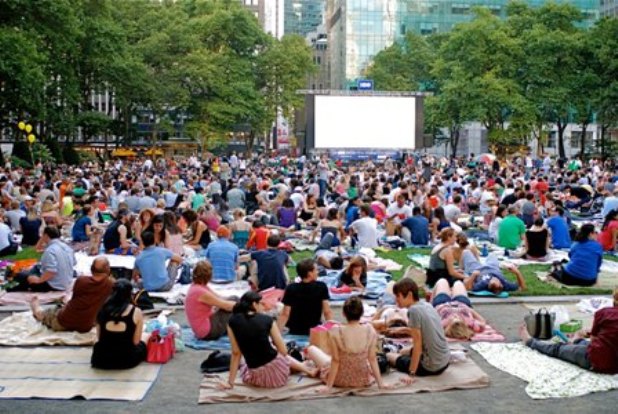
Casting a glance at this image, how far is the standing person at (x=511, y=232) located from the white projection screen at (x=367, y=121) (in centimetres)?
2986

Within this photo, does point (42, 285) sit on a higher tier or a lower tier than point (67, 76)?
lower

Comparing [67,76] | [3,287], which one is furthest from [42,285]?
[67,76]

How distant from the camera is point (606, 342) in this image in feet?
25.2

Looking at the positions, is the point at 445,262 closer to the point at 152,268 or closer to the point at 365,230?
the point at 152,268

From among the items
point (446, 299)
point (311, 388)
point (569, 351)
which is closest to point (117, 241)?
point (446, 299)

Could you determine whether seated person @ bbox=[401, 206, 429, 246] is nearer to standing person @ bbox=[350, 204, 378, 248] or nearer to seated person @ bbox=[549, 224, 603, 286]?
standing person @ bbox=[350, 204, 378, 248]

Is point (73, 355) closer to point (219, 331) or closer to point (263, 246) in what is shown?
point (219, 331)

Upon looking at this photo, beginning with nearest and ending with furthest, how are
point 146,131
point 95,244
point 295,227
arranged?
point 95,244 → point 295,227 → point 146,131

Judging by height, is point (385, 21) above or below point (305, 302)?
above

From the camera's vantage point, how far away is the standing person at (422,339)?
7547mm

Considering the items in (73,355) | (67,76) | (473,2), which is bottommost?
(73,355)

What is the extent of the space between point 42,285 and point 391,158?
1454 inches

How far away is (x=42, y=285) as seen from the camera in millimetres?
11727

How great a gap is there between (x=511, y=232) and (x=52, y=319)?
9.62 metres
